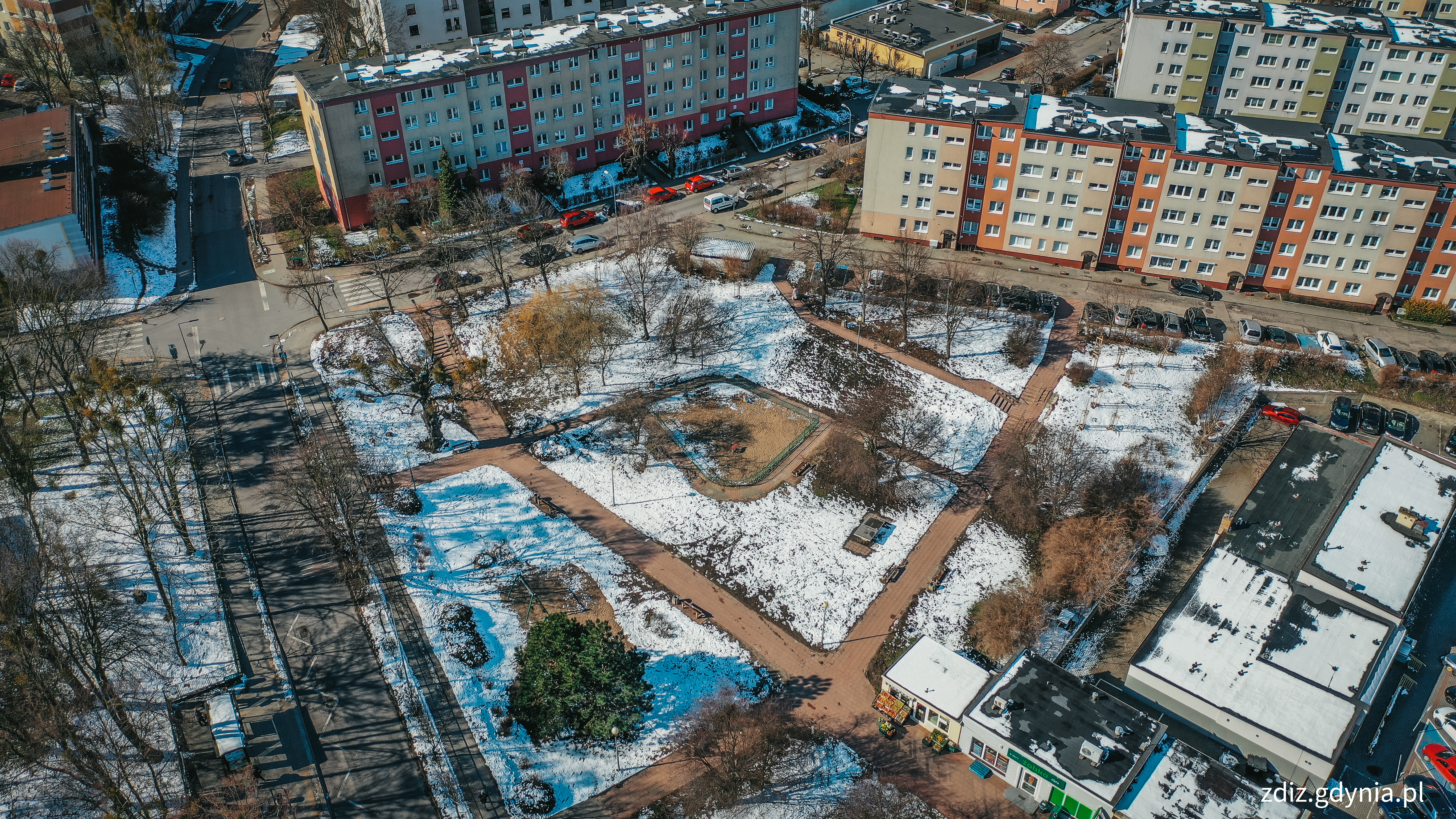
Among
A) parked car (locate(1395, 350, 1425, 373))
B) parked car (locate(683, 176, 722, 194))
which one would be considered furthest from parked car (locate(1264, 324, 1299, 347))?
parked car (locate(683, 176, 722, 194))

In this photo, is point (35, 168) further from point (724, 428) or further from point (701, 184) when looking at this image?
point (724, 428)

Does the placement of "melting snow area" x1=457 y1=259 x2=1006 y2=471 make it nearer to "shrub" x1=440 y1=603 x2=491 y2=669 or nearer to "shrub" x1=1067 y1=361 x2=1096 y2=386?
"shrub" x1=1067 y1=361 x2=1096 y2=386

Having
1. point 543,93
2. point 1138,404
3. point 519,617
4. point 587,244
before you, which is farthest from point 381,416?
point 1138,404

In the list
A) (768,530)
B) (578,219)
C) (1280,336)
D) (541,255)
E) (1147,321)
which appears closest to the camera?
(768,530)

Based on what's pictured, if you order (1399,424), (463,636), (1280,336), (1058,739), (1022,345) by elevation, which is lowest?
(463,636)

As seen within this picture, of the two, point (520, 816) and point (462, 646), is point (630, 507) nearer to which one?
point (462, 646)

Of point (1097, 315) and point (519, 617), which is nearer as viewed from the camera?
point (519, 617)

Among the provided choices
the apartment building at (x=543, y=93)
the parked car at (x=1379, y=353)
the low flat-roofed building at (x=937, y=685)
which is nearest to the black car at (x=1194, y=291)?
the parked car at (x=1379, y=353)

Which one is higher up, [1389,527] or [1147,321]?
[1147,321]
